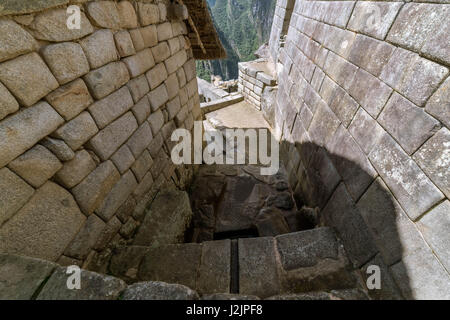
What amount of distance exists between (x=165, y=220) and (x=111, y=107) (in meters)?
1.49

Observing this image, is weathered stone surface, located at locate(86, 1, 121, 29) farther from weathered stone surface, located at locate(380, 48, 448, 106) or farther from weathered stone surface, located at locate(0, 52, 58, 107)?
weathered stone surface, located at locate(380, 48, 448, 106)

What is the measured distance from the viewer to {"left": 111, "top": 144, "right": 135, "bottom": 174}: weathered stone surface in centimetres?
196

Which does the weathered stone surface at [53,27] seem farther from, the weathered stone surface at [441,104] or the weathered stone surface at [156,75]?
the weathered stone surface at [441,104]

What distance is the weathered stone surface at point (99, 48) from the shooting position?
1.57 metres

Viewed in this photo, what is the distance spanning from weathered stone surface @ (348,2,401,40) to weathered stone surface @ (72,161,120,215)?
2.84 meters

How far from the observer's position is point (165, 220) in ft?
8.04

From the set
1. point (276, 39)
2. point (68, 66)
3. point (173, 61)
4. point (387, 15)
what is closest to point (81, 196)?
point (68, 66)

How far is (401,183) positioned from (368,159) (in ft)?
Result: 1.20

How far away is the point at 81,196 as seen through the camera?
1601mm

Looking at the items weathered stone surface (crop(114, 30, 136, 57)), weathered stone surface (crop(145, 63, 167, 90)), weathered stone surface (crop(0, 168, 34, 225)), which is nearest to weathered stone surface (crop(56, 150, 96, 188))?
weathered stone surface (crop(0, 168, 34, 225))

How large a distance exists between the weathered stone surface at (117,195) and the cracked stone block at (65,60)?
106cm

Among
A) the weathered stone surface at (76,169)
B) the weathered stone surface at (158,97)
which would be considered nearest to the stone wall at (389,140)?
the weathered stone surface at (158,97)

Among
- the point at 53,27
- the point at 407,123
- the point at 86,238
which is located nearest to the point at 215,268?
the point at 86,238
